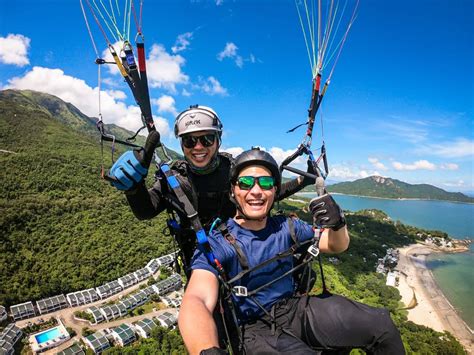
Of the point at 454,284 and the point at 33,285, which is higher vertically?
the point at 33,285

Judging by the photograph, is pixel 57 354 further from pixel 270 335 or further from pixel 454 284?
pixel 454 284

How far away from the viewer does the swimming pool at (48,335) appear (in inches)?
853

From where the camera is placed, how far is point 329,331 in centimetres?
201

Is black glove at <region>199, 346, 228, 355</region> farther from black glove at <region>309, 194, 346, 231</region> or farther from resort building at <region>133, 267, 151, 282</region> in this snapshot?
resort building at <region>133, 267, 151, 282</region>

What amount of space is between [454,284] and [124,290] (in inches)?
1739

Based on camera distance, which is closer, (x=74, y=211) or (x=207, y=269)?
(x=207, y=269)

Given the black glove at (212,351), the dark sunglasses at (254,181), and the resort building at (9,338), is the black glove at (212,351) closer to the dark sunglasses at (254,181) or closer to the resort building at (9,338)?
the dark sunglasses at (254,181)

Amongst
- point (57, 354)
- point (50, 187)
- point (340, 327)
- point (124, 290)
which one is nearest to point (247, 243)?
point (340, 327)

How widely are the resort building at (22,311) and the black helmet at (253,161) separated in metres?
31.7

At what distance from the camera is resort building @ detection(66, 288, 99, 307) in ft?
89.4

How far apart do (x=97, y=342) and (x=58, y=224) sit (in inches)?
1035

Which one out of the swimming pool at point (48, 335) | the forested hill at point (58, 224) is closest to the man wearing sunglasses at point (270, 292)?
the swimming pool at point (48, 335)

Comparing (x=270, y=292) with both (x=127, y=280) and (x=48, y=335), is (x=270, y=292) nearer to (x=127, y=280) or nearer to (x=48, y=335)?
(x=48, y=335)

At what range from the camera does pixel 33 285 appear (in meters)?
28.7
